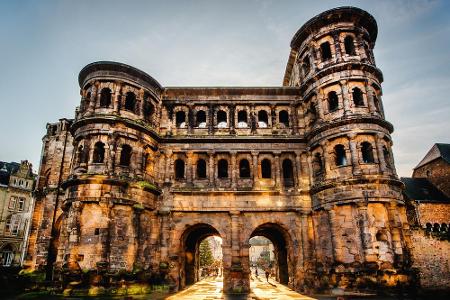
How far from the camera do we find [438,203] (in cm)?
2894

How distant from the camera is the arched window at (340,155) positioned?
60.7 feet

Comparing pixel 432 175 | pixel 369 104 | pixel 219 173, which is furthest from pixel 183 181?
pixel 432 175

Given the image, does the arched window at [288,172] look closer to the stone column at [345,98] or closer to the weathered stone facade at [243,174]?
the weathered stone facade at [243,174]

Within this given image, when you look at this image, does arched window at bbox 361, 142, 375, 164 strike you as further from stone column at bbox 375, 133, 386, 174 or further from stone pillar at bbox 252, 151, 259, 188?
stone pillar at bbox 252, 151, 259, 188

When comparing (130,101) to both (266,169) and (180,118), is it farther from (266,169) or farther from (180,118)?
(266,169)

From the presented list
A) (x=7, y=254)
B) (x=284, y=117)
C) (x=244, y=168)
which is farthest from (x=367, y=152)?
(x=7, y=254)

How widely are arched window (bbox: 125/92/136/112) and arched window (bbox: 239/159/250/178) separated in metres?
8.20

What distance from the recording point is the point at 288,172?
2098 centimetres

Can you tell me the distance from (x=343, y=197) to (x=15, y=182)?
41691mm

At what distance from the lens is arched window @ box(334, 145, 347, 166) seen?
18.5 meters

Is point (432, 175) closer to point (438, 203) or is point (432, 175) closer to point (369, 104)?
point (438, 203)

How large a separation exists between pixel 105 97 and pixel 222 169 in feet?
30.2

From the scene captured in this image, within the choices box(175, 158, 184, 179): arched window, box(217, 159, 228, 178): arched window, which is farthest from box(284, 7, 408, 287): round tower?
box(175, 158, 184, 179): arched window

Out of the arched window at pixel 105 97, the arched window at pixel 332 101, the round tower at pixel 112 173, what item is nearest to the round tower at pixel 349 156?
the arched window at pixel 332 101
